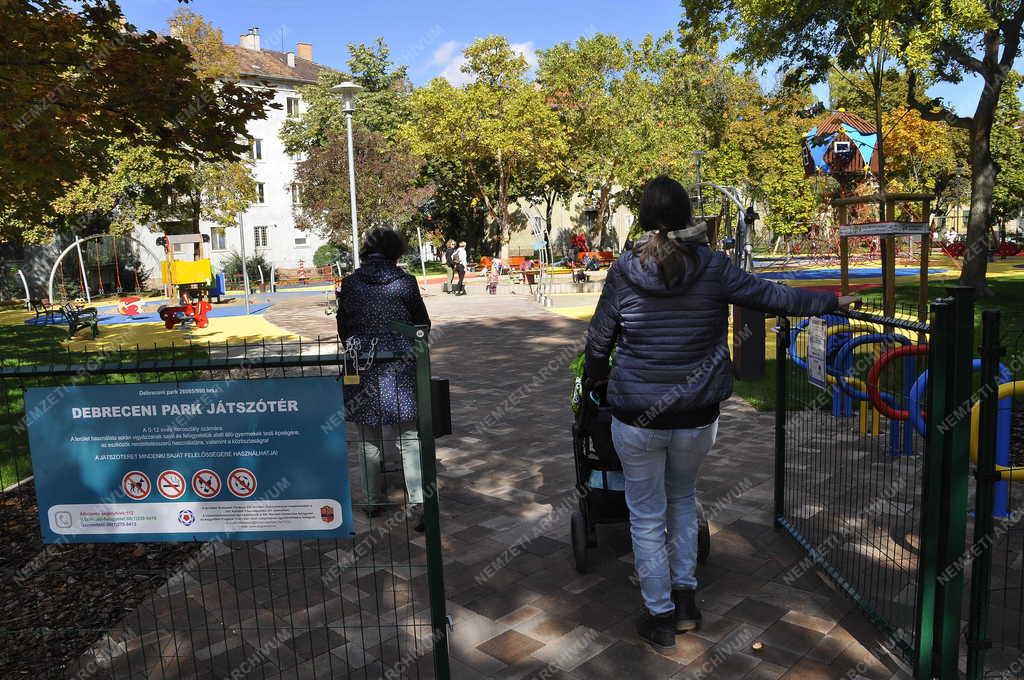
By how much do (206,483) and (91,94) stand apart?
534cm

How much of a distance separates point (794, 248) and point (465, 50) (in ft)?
60.7

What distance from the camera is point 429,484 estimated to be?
2.98 metres

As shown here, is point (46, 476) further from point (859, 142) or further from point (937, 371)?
point (859, 142)

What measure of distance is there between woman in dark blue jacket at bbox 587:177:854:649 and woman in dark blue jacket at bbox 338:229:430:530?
1.82 m

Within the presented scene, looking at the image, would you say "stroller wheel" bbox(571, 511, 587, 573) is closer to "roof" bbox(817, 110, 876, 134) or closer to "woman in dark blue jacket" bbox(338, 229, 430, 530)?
"woman in dark blue jacket" bbox(338, 229, 430, 530)

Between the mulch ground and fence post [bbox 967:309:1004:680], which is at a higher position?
fence post [bbox 967:309:1004:680]

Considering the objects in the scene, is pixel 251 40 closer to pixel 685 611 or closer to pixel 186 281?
pixel 186 281

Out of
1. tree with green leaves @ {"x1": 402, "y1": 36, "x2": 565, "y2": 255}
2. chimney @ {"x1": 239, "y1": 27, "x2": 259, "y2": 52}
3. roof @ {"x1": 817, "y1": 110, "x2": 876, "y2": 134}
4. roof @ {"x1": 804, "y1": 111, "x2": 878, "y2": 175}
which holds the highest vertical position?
chimney @ {"x1": 239, "y1": 27, "x2": 259, "y2": 52}

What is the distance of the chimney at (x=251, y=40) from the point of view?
58.1 metres

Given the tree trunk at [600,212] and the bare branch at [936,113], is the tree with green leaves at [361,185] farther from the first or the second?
the bare branch at [936,113]

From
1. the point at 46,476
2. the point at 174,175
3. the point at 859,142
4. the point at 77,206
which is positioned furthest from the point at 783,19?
the point at 77,206

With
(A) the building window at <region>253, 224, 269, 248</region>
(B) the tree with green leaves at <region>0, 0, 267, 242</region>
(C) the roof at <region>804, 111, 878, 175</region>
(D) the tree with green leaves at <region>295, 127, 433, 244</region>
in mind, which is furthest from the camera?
(A) the building window at <region>253, 224, 269, 248</region>

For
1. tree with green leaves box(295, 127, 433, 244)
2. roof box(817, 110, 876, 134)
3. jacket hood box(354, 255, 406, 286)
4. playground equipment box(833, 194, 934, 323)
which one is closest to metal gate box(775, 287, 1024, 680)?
jacket hood box(354, 255, 406, 286)

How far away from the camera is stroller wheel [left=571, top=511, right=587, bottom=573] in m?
4.29
